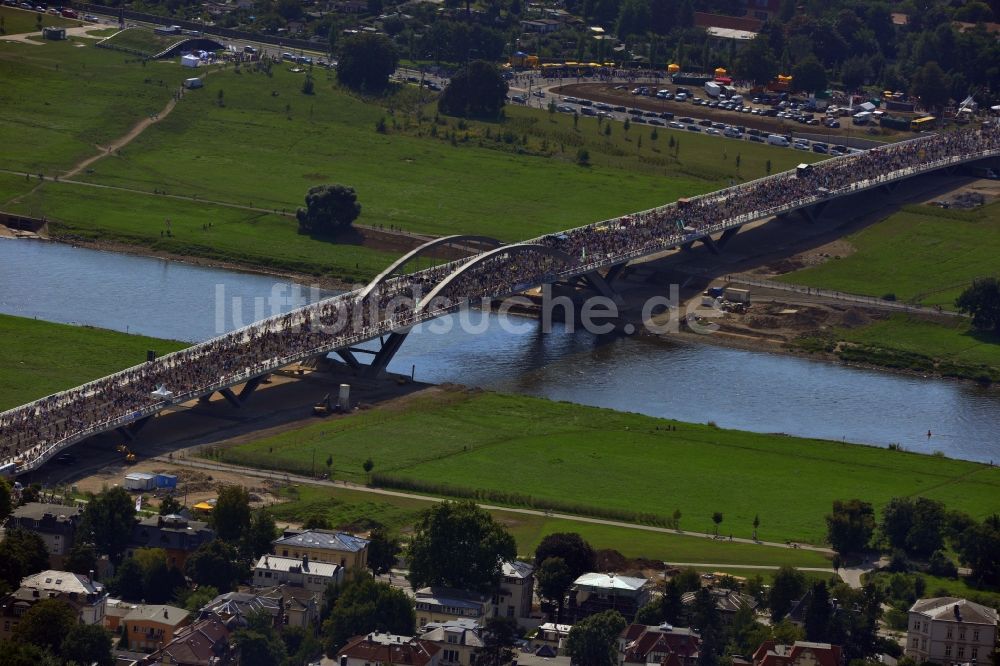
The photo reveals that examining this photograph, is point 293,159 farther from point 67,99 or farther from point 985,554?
point 985,554

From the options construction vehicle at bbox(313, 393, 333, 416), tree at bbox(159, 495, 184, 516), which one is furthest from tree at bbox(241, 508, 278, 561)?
construction vehicle at bbox(313, 393, 333, 416)

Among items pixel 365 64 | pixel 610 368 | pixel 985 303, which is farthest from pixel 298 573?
pixel 365 64

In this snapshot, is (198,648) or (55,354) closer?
(198,648)

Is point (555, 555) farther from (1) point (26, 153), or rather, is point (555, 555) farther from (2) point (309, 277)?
(1) point (26, 153)

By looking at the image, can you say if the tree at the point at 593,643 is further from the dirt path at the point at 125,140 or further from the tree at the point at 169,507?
the dirt path at the point at 125,140

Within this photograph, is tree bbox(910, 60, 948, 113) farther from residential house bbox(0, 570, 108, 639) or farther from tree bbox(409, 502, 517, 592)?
residential house bbox(0, 570, 108, 639)

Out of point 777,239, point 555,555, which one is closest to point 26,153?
point 777,239

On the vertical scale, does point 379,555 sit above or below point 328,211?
below
